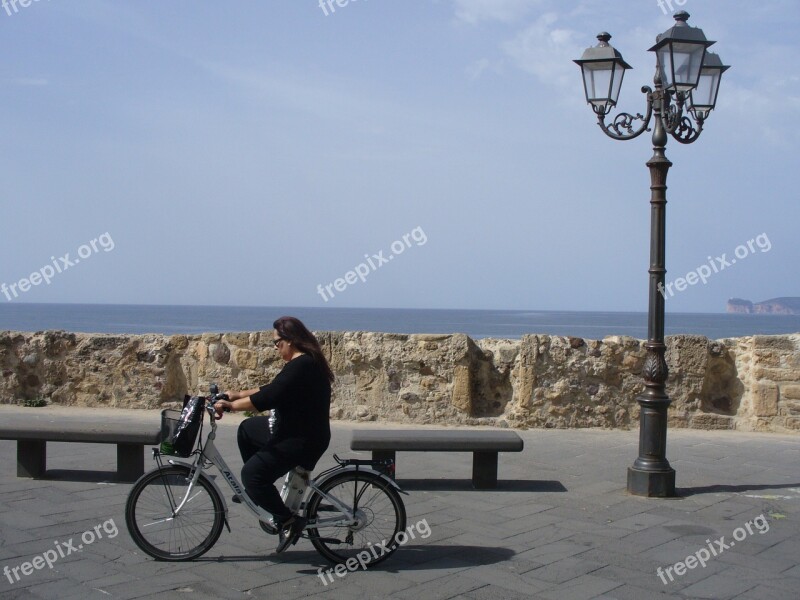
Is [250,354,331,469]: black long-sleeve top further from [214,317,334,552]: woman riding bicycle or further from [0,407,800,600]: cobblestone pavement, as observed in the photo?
[0,407,800,600]: cobblestone pavement

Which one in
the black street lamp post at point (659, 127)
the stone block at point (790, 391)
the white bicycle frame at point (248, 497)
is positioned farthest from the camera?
the stone block at point (790, 391)

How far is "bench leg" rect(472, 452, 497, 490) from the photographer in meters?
6.82

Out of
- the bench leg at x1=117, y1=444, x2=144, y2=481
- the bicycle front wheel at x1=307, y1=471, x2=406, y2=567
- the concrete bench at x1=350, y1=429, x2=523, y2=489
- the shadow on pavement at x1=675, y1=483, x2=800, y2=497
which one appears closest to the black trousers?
the bicycle front wheel at x1=307, y1=471, x2=406, y2=567

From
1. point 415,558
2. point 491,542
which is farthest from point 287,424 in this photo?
point 491,542

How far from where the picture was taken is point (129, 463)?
6770 millimetres

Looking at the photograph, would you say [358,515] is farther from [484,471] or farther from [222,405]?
[484,471]

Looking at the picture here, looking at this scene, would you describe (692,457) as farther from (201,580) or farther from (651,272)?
(201,580)

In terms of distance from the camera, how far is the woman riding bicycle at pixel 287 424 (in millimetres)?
4551

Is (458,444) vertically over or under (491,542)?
over

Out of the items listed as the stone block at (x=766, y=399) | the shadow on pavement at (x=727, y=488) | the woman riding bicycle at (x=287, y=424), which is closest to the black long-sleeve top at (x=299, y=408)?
the woman riding bicycle at (x=287, y=424)

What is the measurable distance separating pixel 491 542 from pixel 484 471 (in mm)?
1583

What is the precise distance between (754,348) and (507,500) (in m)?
4.95

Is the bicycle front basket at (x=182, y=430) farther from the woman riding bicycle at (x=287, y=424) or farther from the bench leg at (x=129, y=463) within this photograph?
the bench leg at (x=129, y=463)

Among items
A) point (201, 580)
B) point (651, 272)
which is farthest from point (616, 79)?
point (201, 580)
